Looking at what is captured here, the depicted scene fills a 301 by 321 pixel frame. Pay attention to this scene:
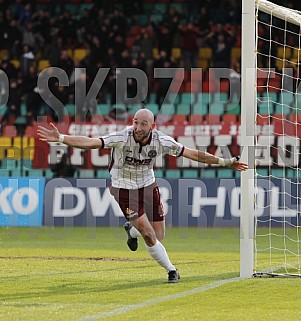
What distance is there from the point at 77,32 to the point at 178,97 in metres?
5.10

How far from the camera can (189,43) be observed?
27625 mm

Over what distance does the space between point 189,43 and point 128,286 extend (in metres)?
17.1

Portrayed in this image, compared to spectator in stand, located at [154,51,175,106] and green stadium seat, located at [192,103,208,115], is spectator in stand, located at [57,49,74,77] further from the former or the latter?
green stadium seat, located at [192,103,208,115]

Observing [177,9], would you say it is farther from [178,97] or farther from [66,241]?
[66,241]

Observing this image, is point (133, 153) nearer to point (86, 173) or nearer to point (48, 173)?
point (86, 173)

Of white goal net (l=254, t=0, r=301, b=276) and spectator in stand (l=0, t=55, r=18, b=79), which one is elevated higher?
spectator in stand (l=0, t=55, r=18, b=79)

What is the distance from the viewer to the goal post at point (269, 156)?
12.1 metres

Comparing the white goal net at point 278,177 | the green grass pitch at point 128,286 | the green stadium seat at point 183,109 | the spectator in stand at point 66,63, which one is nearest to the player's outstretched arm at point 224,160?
the green grass pitch at point 128,286

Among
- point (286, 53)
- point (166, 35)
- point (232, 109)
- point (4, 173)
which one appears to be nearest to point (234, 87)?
point (232, 109)

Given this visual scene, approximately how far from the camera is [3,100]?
24.6m

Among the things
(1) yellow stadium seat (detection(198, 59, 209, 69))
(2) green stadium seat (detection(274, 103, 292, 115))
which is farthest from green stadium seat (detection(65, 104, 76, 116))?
(2) green stadium seat (detection(274, 103, 292, 115))

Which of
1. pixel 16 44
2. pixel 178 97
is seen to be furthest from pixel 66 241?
pixel 16 44

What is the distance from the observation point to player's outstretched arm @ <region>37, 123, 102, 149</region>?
1046 cm

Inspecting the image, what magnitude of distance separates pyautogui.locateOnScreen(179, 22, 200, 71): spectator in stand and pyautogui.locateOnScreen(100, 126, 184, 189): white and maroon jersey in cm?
1545
